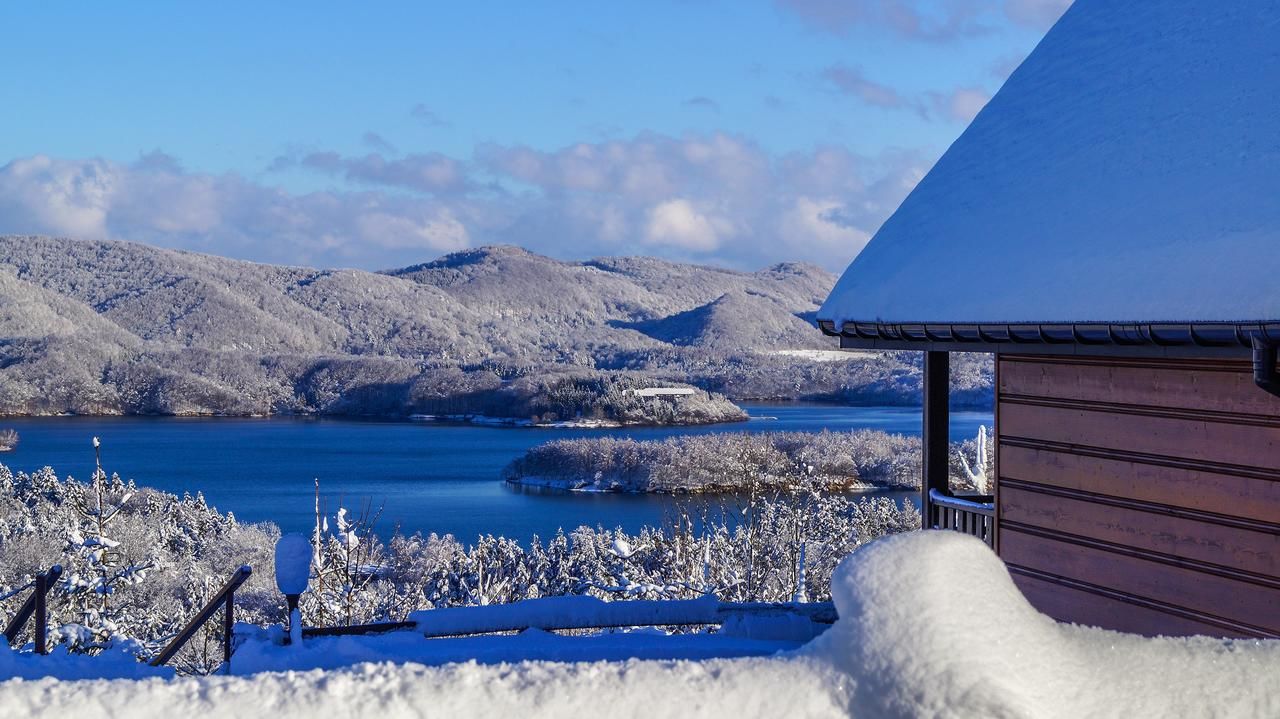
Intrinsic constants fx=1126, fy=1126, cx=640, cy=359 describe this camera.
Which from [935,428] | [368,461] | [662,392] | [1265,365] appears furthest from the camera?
[662,392]

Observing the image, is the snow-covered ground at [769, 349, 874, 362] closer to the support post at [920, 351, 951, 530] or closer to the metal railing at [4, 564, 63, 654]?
the support post at [920, 351, 951, 530]

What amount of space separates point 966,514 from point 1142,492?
1.10 m

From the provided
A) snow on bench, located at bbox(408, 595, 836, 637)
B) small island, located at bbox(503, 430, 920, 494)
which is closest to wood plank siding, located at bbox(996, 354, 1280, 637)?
snow on bench, located at bbox(408, 595, 836, 637)

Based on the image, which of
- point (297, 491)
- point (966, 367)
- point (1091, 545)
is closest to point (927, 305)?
point (1091, 545)

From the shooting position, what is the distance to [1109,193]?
3721 mm

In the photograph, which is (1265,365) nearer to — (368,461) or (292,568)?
(292,568)

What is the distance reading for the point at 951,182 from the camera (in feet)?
15.3

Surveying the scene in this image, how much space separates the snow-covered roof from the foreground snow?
2120 mm

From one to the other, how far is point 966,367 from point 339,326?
8414 cm

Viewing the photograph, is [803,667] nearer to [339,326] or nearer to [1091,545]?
[1091,545]

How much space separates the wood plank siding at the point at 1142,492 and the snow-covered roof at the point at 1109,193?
15.6 inches

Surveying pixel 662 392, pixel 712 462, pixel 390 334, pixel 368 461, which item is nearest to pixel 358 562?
pixel 712 462

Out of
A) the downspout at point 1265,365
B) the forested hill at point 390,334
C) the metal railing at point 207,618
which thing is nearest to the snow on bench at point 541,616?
the metal railing at point 207,618

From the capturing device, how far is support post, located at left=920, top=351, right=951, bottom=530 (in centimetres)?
481
